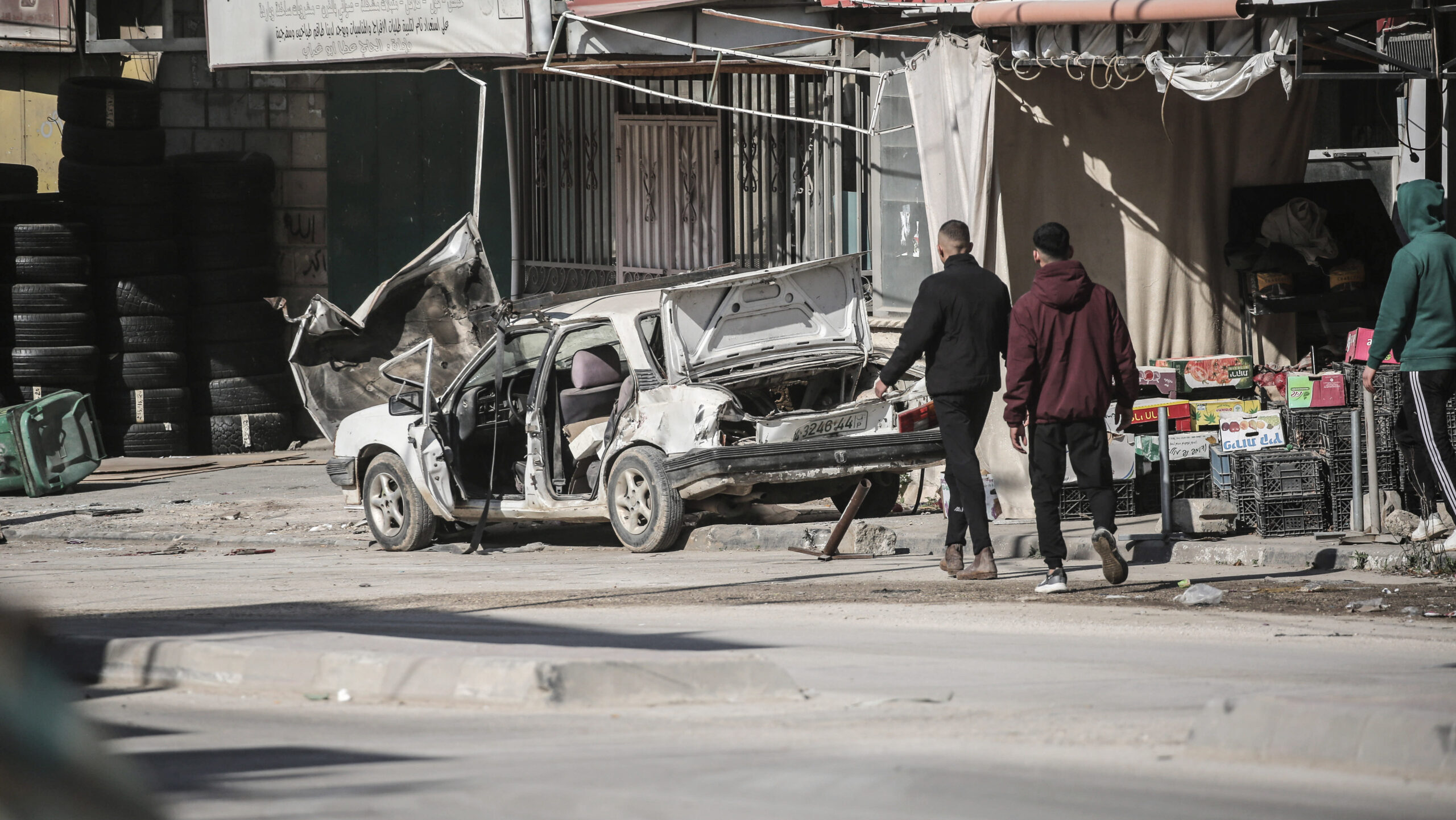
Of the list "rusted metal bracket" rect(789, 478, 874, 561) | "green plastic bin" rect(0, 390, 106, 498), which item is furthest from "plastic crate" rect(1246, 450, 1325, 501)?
"green plastic bin" rect(0, 390, 106, 498)

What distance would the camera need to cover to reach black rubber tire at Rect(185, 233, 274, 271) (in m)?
17.7

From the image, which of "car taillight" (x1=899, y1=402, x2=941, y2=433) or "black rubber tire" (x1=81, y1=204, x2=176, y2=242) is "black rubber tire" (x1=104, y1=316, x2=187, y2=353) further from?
"car taillight" (x1=899, y1=402, x2=941, y2=433)

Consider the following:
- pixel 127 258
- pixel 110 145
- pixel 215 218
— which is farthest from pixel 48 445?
pixel 110 145

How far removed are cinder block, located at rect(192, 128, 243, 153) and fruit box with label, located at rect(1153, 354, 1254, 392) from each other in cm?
→ 1186

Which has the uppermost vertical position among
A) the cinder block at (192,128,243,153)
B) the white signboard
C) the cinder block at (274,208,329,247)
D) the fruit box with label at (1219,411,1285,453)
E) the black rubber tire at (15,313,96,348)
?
the white signboard

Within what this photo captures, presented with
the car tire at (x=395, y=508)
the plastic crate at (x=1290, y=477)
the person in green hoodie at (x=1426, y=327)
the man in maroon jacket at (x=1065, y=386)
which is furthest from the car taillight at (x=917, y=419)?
the car tire at (x=395, y=508)

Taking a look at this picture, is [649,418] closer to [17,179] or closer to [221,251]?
[221,251]

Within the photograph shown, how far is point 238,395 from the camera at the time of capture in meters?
17.9

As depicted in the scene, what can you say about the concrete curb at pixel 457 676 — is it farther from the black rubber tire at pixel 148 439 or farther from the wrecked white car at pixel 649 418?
the black rubber tire at pixel 148 439

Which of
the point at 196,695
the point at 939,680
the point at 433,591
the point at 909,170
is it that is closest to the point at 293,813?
the point at 196,695

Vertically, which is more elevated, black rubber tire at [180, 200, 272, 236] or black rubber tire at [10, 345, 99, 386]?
black rubber tire at [180, 200, 272, 236]

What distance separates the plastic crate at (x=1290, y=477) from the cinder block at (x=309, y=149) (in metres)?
12.6

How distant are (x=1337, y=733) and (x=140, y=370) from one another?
15313 mm

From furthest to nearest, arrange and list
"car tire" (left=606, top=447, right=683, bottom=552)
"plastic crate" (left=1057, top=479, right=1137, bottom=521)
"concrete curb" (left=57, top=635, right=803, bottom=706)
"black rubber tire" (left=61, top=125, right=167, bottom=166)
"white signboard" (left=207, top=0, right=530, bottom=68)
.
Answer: "black rubber tire" (left=61, top=125, right=167, bottom=166)
"white signboard" (left=207, top=0, right=530, bottom=68)
"plastic crate" (left=1057, top=479, right=1137, bottom=521)
"car tire" (left=606, top=447, right=683, bottom=552)
"concrete curb" (left=57, top=635, right=803, bottom=706)
